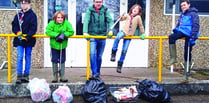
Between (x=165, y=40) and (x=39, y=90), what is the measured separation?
4091 mm

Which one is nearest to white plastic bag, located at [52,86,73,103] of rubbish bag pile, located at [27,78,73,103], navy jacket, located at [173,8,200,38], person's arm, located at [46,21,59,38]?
rubbish bag pile, located at [27,78,73,103]

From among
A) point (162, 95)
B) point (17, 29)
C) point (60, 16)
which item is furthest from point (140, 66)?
point (17, 29)

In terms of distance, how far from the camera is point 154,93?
4633mm

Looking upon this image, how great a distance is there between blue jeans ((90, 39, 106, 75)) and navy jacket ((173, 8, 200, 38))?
1.57 meters

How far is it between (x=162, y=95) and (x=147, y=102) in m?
0.31

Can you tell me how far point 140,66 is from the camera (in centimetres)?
721

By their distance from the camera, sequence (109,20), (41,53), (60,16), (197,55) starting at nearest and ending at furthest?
(60,16)
(109,20)
(41,53)
(197,55)

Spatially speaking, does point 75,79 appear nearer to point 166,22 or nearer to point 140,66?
point 140,66

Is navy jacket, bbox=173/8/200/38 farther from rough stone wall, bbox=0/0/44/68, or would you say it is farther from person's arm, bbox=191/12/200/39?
rough stone wall, bbox=0/0/44/68

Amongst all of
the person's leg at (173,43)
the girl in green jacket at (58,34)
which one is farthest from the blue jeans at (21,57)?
the person's leg at (173,43)

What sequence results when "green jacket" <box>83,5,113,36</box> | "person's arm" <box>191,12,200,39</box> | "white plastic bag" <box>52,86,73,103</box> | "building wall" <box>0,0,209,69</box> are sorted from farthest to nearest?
1. "building wall" <box>0,0,209,69</box>
2. "green jacket" <box>83,5,113,36</box>
3. "person's arm" <box>191,12,200,39</box>
4. "white plastic bag" <box>52,86,73,103</box>

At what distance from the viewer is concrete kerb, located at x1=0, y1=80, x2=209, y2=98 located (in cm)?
469

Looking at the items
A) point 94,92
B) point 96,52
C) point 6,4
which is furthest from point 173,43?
point 6,4

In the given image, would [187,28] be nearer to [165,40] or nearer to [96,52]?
[96,52]
